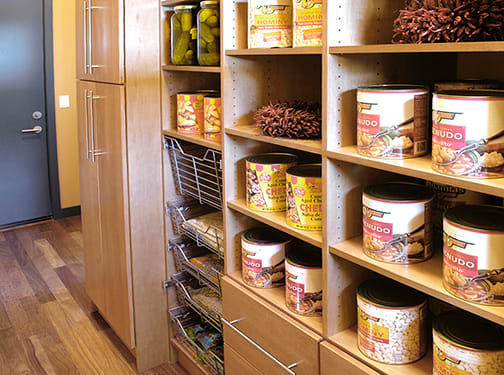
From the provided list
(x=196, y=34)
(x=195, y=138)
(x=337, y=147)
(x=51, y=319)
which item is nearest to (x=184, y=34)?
(x=196, y=34)

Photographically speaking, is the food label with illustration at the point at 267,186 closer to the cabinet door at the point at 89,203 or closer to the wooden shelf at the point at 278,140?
the wooden shelf at the point at 278,140

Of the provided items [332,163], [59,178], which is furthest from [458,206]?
[59,178]

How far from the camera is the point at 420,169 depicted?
3.61 feet

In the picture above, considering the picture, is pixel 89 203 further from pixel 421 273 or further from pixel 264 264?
pixel 421 273

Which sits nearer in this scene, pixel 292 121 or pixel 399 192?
pixel 399 192

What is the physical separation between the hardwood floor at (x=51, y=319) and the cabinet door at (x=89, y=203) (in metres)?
0.19

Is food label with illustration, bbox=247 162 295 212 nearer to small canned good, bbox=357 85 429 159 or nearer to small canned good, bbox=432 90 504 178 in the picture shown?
small canned good, bbox=357 85 429 159

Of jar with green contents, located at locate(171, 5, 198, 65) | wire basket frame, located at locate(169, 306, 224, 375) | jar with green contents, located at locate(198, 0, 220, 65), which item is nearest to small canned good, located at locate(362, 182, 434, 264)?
jar with green contents, located at locate(198, 0, 220, 65)

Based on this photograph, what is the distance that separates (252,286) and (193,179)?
655mm

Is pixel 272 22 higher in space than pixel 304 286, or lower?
higher

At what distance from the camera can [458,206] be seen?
1248 millimetres

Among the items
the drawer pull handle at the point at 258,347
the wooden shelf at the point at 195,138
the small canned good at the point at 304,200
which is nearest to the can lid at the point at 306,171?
the small canned good at the point at 304,200

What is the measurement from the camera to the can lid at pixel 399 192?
1.24m

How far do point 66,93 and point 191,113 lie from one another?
2.73 metres
